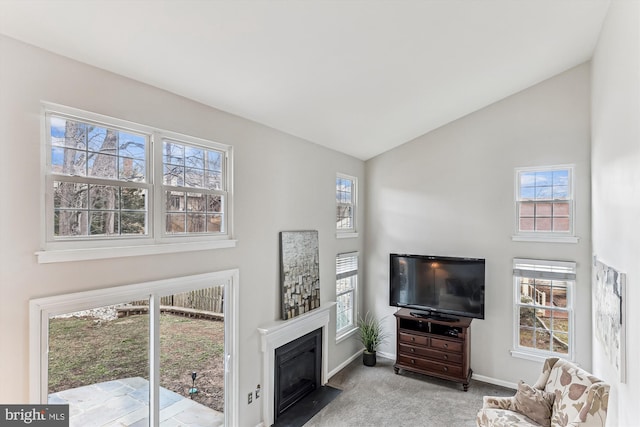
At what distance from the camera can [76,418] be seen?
233 cm

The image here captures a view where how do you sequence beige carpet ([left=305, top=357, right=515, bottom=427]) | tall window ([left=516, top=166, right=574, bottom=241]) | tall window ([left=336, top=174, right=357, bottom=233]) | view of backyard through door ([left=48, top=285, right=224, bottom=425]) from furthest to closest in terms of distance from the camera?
tall window ([left=336, top=174, right=357, bottom=233]), tall window ([left=516, top=166, right=574, bottom=241]), beige carpet ([left=305, top=357, right=515, bottom=427]), view of backyard through door ([left=48, top=285, right=224, bottom=425])

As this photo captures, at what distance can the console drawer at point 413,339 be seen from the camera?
15.8 feet

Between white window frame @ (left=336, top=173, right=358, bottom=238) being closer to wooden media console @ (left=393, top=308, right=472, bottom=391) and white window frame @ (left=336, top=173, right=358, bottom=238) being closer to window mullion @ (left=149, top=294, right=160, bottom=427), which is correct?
wooden media console @ (left=393, top=308, right=472, bottom=391)

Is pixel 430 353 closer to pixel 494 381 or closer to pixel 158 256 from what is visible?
pixel 494 381

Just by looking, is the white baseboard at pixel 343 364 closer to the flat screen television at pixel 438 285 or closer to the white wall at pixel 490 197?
the white wall at pixel 490 197

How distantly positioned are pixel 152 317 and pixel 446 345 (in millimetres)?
3857

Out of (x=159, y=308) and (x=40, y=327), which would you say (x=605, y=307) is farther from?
(x=40, y=327)

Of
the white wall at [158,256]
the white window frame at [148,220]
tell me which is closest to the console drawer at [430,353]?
the white wall at [158,256]

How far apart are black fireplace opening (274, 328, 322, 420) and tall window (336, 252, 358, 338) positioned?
29.9 inches

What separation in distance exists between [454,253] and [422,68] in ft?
9.61

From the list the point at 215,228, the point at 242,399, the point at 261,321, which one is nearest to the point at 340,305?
the point at 261,321

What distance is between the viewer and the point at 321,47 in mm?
2707

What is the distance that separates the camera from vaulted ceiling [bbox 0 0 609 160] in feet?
6.73

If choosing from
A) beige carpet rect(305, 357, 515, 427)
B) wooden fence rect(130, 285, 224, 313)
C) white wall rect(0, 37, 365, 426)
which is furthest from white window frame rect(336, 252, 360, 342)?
wooden fence rect(130, 285, 224, 313)
